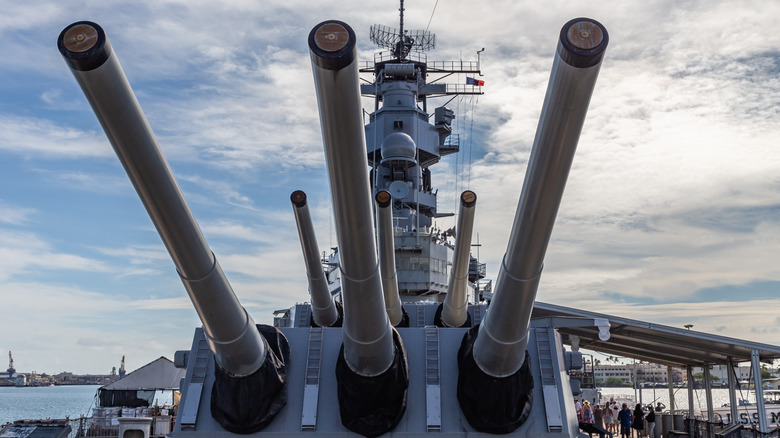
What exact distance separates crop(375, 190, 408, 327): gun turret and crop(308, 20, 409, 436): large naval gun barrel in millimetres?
712

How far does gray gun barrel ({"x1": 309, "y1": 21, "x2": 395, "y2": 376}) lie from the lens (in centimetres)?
395

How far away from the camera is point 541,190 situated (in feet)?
15.3

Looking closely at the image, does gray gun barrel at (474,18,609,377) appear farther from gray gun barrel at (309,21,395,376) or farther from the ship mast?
the ship mast

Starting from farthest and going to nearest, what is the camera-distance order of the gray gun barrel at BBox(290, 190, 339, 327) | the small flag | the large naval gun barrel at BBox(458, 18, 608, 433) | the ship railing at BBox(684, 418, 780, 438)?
the small flag → the ship railing at BBox(684, 418, 780, 438) → the gray gun barrel at BBox(290, 190, 339, 327) → the large naval gun barrel at BBox(458, 18, 608, 433)

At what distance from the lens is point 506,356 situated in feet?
19.8

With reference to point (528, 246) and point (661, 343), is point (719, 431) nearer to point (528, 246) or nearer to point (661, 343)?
point (661, 343)

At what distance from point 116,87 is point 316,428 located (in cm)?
377

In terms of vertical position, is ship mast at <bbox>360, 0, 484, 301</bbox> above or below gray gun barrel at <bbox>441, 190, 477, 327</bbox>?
above

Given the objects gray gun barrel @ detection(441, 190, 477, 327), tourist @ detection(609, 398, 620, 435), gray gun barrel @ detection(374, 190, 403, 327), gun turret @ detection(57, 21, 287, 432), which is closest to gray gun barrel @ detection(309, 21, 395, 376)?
gun turret @ detection(57, 21, 287, 432)

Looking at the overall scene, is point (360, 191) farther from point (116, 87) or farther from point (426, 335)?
point (426, 335)

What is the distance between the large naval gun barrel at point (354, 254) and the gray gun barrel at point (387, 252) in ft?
2.34

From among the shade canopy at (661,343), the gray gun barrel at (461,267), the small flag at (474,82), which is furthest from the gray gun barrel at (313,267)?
the small flag at (474,82)

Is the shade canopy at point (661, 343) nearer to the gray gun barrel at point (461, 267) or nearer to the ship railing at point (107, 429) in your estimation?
the gray gun barrel at point (461, 267)

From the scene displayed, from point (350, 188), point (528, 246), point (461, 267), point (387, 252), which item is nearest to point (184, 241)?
point (350, 188)
